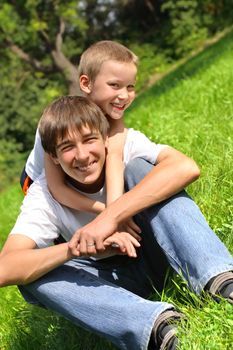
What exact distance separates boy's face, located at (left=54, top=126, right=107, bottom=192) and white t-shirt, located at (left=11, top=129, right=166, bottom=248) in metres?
0.18

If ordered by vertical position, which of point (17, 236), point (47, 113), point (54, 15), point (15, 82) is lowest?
point (15, 82)

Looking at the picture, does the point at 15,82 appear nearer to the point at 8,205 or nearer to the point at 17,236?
the point at 8,205

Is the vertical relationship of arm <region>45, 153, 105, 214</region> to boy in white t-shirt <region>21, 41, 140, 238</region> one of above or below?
below

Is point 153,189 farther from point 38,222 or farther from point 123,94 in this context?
point 123,94

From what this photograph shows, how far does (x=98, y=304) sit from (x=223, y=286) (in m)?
0.61

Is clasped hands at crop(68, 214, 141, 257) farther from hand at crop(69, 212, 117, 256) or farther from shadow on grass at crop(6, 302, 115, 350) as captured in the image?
shadow on grass at crop(6, 302, 115, 350)

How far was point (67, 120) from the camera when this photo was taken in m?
3.38

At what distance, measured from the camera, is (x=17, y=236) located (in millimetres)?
3404

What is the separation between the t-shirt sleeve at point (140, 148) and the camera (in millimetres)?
3482

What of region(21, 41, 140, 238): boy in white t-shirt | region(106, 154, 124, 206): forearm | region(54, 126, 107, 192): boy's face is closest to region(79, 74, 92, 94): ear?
region(21, 41, 140, 238): boy in white t-shirt

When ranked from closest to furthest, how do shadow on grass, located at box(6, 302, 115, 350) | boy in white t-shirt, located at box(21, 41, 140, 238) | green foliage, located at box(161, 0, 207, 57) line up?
boy in white t-shirt, located at box(21, 41, 140, 238), shadow on grass, located at box(6, 302, 115, 350), green foliage, located at box(161, 0, 207, 57)

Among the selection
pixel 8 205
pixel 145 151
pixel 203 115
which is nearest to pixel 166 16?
pixel 8 205

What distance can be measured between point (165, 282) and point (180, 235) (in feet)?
1.71

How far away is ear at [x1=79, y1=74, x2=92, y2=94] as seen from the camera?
12.9ft
